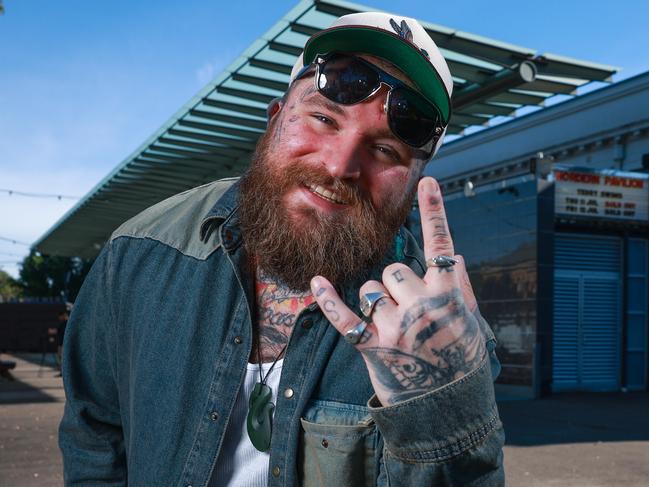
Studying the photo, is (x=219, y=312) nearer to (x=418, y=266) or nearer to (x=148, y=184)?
(x=418, y=266)

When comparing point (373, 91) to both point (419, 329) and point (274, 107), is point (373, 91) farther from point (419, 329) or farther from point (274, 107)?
point (419, 329)

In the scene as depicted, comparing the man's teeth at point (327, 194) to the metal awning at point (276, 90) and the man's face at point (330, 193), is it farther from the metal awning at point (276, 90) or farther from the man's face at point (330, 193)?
the metal awning at point (276, 90)

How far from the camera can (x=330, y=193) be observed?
1850 mm

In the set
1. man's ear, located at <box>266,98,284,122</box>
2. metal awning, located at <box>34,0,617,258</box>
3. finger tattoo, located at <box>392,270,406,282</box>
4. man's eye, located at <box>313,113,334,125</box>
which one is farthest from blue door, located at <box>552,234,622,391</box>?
finger tattoo, located at <box>392,270,406,282</box>

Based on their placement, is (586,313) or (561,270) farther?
(586,313)

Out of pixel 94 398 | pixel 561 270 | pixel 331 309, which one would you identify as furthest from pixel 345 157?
pixel 561 270

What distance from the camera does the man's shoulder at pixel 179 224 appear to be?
1.98m

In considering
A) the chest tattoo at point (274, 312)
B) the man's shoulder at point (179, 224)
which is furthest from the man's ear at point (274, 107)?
the chest tattoo at point (274, 312)

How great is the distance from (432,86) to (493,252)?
13.8 metres

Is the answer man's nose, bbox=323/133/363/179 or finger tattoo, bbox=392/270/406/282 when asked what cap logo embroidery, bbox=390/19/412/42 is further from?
finger tattoo, bbox=392/270/406/282

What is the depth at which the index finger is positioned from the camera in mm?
1390

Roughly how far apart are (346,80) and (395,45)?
0.16m

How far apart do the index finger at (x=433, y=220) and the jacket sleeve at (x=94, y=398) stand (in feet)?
3.16

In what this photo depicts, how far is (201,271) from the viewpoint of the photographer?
192cm
